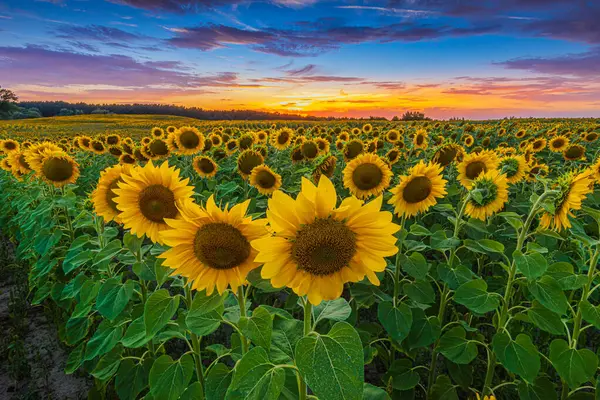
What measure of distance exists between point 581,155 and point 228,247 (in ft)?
31.5

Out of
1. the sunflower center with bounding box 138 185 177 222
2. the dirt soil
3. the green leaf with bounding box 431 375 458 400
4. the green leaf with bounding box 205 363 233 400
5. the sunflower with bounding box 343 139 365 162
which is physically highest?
the sunflower center with bounding box 138 185 177 222

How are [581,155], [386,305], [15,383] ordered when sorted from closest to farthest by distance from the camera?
[386,305] → [15,383] → [581,155]

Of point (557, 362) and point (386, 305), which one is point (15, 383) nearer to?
point (386, 305)

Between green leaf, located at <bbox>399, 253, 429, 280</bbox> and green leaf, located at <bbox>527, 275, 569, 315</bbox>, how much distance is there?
738mm

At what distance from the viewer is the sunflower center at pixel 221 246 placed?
166cm

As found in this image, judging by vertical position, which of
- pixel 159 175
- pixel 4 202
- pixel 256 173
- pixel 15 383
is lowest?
pixel 15 383

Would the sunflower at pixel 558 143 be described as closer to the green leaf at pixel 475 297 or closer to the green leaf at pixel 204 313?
the green leaf at pixel 475 297

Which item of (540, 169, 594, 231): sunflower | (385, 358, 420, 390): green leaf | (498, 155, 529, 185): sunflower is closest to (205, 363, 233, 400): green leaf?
(385, 358, 420, 390): green leaf

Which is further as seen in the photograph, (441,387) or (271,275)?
(441,387)

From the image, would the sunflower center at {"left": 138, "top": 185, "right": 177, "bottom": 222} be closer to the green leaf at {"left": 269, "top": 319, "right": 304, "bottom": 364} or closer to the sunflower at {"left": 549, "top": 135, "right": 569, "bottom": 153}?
the green leaf at {"left": 269, "top": 319, "right": 304, "bottom": 364}

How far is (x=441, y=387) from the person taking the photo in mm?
3150

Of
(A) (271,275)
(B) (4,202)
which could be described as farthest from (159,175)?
(B) (4,202)

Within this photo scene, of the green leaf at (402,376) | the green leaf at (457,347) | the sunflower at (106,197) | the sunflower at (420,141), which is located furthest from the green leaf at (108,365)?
the sunflower at (420,141)

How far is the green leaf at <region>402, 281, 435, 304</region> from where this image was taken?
3051 millimetres
